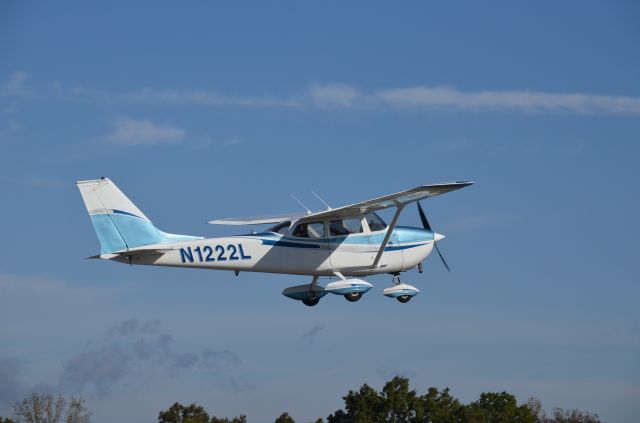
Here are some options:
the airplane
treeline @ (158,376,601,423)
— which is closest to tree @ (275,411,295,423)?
treeline @ (158,376,601,423)

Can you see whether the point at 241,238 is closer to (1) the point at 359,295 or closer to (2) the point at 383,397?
(1) the point at 359,295

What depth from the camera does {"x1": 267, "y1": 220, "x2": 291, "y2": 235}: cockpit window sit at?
A: 28.0 m

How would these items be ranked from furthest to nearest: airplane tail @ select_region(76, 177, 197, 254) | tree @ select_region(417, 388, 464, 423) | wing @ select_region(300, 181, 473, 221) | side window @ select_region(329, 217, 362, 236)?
1. tree @ select_region(417, 388, 464, 423)
2. side window @ select_region(329, 217, 362, 236)
3. wing @ select_region(300, 181, 473, 221)
4. airplane tail @ select_region(76, 177, 197, 254)

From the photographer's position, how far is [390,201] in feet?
91.1

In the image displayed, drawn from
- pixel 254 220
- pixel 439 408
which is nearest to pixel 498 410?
pixel 439 408

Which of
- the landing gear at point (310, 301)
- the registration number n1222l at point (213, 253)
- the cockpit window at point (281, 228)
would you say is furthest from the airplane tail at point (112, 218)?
the landing gear at point (310, 301)

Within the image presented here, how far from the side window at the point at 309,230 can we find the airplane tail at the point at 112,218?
3302 mm

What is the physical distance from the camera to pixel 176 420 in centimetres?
6488

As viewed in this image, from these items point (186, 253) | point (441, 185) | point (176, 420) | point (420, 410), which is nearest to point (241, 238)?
point (186, 253)

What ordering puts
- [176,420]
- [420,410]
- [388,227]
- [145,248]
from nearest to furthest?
[145,248] < [388,227] < [420,410] < [176,420]

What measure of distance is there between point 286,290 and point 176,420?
3735 centimetres

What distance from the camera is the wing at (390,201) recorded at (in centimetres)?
2673

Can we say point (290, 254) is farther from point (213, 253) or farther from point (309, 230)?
point (213, 253)

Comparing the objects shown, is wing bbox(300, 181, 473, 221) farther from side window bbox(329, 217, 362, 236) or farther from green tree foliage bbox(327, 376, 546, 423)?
green tree foliage bbox(327, 376, 546, 423)
